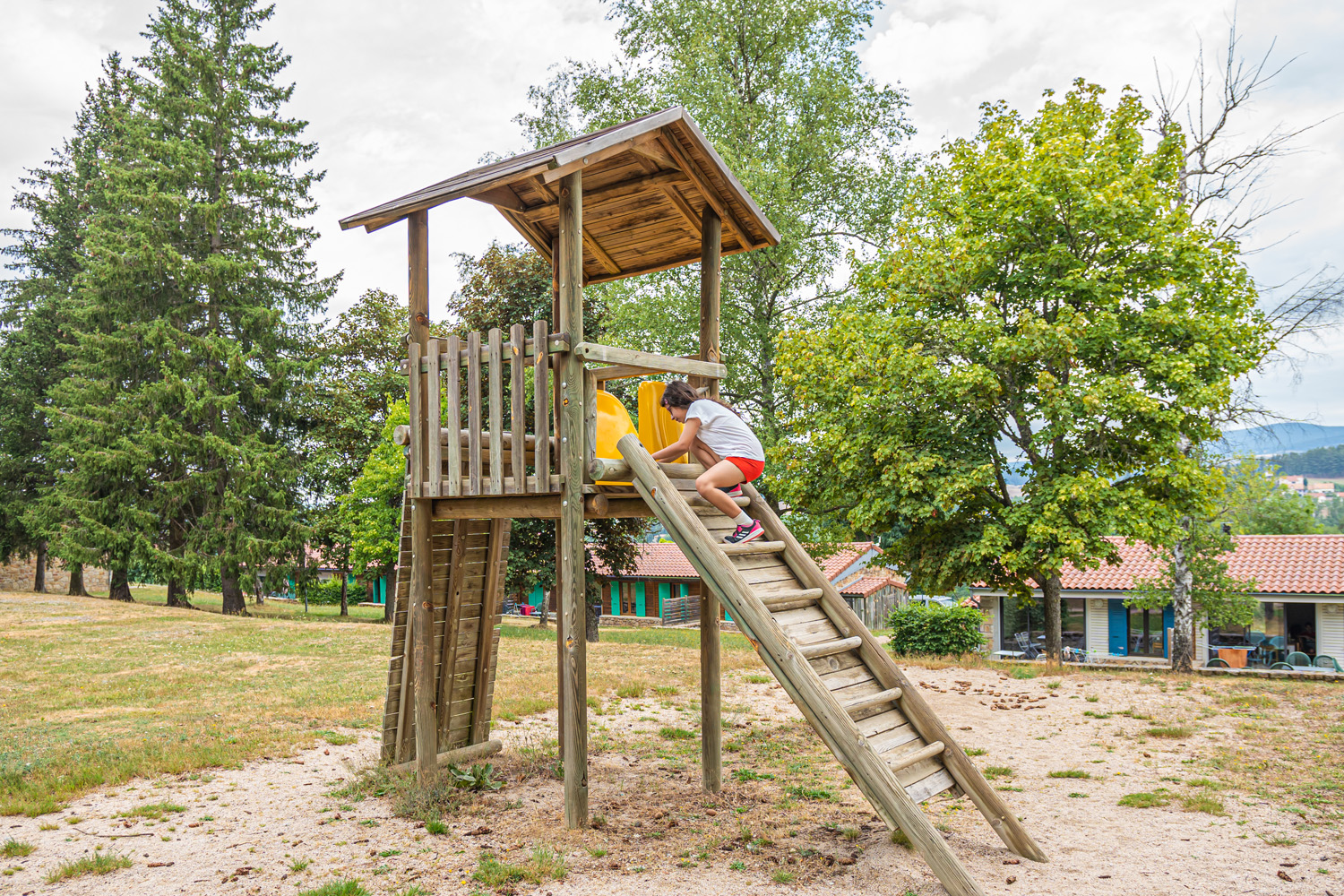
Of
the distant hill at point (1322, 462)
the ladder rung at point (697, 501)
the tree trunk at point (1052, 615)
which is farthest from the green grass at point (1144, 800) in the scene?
the distant hill at point (1322, 462)

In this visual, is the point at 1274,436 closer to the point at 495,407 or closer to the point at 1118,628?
the point at 1118,628

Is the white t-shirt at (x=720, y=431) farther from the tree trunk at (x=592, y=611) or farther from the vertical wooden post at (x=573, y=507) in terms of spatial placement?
the tree trunk at (x=592, y=611)

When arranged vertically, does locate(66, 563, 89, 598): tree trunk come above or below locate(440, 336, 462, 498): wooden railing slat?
Answer: below

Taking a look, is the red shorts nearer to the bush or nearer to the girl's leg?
A: the girl's leg

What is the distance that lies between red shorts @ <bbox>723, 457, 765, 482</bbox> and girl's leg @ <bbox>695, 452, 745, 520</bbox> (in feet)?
0.13

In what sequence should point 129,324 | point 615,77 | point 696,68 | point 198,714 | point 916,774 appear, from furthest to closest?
point 129,324 → point 615,77 → point 696,68 → point 198,714 → point 916,774

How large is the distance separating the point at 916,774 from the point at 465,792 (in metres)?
3.77

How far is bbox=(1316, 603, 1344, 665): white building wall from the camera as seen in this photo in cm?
2494

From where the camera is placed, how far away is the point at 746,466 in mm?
6289

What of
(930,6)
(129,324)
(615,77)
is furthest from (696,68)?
(129,324)

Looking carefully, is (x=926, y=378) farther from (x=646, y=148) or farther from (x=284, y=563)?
(x=284, y=563)

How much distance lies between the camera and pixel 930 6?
891 inches

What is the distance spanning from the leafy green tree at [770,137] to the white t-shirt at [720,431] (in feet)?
44.3

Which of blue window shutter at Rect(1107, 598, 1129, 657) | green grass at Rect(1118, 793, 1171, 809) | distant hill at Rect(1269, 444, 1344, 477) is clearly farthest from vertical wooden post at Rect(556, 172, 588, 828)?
distant hill at Rect(1269, 444, 1344, 477)
